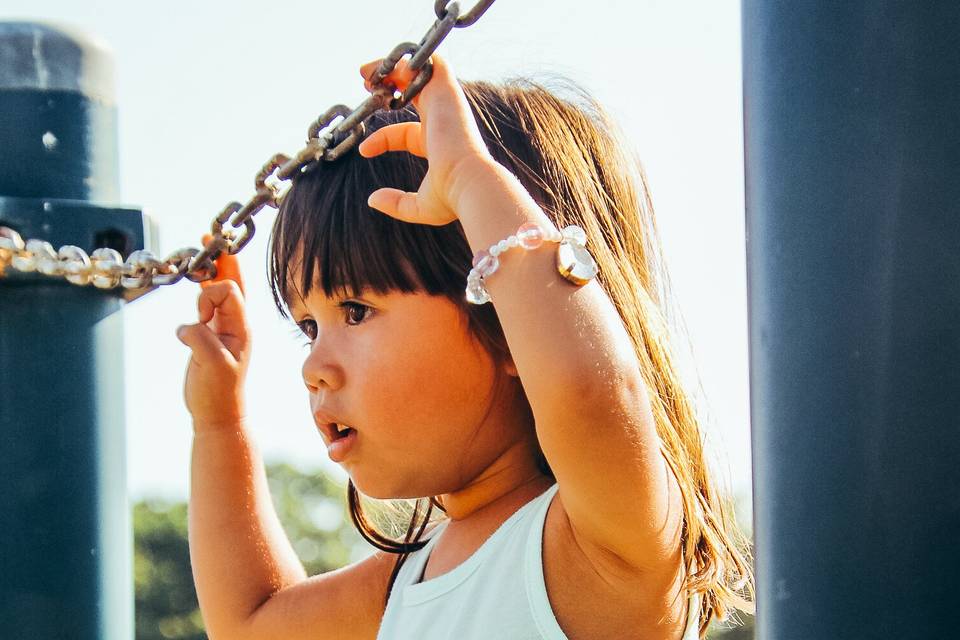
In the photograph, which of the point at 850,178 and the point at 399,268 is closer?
the point at 850,178

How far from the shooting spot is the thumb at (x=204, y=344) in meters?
1.75

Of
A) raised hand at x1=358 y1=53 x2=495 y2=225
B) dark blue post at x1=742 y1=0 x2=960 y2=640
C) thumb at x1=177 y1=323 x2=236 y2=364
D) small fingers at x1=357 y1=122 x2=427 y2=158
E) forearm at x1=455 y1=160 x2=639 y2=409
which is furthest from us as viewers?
thumb at x1=177 y1=323 x2=236 y2=364

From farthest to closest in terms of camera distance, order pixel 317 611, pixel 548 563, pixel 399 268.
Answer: pixel 317 611, pixel 399 268, pixel 548 563

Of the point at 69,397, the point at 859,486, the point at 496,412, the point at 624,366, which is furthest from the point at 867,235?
the point at 69,397

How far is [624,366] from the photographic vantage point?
1.03 m

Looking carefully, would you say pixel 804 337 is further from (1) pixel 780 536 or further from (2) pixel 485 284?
(2) pixel 485 284

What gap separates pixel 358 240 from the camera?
4.65 ft

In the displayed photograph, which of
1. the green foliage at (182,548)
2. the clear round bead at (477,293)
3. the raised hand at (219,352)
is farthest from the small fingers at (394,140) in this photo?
the green foliage at (182,548)

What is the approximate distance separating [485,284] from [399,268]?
34 cm

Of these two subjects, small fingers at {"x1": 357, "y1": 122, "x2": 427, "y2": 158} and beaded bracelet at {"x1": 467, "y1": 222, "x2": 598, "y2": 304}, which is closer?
beaded bracelet at {"x1": 467, "y1": 222, "x2": 598, "y2": 304}

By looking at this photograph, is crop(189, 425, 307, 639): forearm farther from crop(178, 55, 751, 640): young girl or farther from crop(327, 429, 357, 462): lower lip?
crop(327, 429, 357, 462): lower lip

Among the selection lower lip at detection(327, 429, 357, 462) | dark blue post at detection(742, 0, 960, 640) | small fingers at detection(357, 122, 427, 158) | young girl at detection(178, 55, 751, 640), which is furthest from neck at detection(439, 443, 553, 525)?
dark blue post at detection(742, 0, 960, 640)

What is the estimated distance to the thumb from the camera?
5.74 ft

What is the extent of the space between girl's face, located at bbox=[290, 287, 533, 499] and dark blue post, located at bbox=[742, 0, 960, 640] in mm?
678
